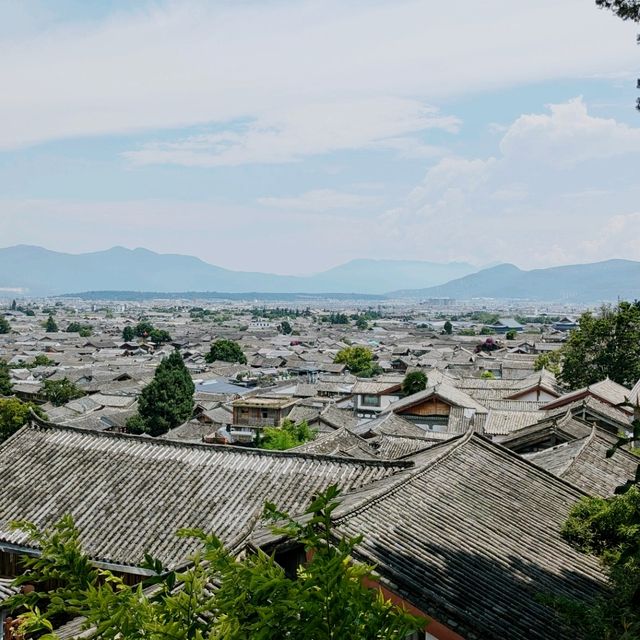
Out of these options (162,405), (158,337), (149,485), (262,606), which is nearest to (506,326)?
(158,337)

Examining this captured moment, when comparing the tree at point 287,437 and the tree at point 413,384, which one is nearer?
the tree at point 287,437

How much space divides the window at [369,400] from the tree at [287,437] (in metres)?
11.5

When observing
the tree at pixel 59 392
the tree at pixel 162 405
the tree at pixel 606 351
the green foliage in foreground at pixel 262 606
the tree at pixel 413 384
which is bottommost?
the tree at pixel 59 392

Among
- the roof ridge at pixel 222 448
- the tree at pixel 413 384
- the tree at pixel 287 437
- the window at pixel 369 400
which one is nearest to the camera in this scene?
the roof ridge at pixel 222 448

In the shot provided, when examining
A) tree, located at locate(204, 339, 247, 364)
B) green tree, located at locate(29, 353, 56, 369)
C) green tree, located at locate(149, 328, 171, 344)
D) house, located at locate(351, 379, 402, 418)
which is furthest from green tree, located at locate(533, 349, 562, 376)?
green tree, located at locate(149, 328, 171, 344)

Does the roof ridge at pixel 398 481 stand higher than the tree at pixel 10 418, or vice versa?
the roof ridge at pixel 398 481

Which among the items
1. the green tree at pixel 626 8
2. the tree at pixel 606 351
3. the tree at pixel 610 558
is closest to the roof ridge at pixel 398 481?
the tree at pixel 610 558

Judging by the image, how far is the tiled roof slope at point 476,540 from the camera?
21.2 feet

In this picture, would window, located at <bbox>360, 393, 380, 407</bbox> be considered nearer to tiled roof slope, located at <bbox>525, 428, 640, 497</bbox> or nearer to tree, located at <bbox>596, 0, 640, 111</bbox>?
tiled roof slope, located at <bbox>525, 428, 640, 497</bbox>

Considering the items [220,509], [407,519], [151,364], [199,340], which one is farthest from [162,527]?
[199,340]

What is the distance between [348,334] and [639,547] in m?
122

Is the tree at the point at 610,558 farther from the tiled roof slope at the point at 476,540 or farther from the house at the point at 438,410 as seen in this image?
the house at the point at 438,410

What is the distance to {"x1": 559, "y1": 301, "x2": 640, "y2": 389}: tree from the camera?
127ft

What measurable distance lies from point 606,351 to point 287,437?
2096 cm
